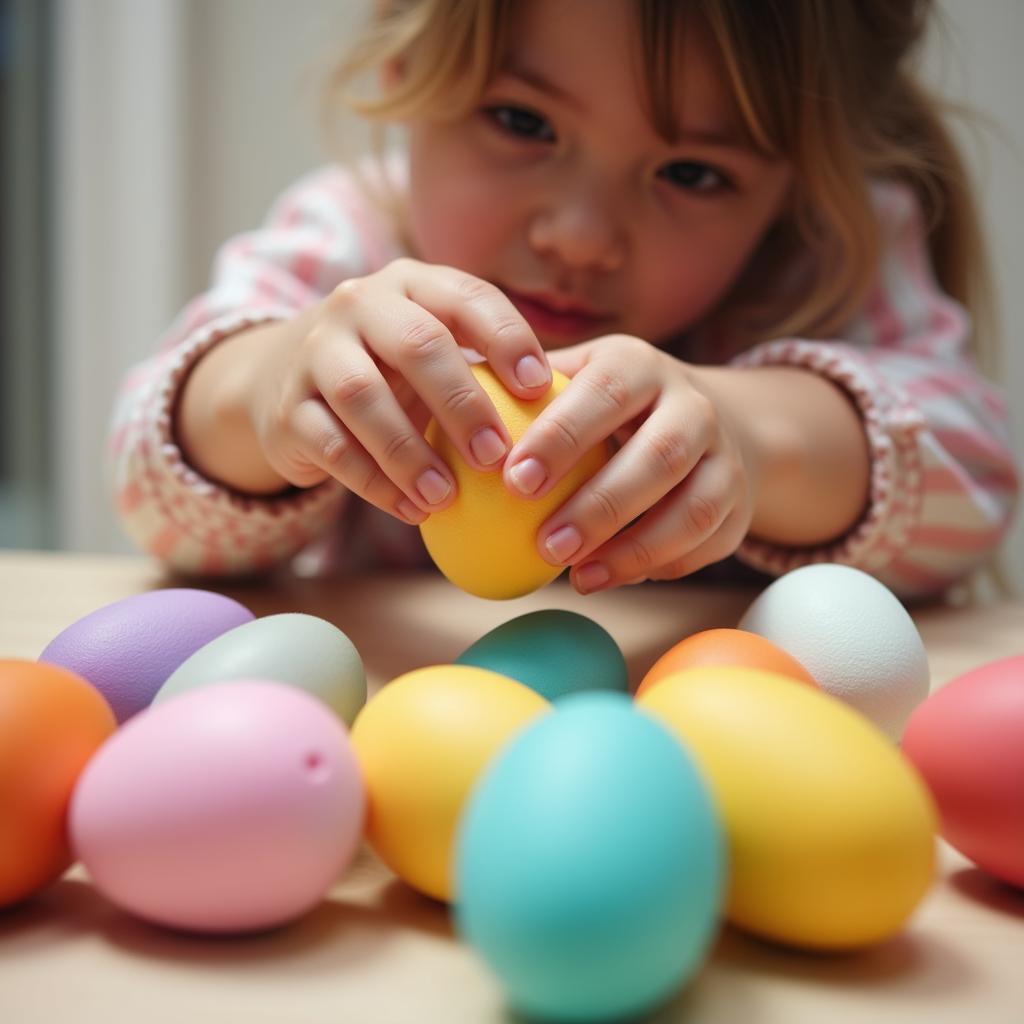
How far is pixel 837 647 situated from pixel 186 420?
0.56 m

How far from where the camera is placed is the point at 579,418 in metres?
0.54

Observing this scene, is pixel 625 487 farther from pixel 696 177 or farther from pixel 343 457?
pixel 696 177

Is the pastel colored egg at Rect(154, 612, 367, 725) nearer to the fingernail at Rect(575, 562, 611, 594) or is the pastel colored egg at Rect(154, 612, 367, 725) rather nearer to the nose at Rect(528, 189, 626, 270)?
the fingernail at Rect(575, 562, 611, 594)

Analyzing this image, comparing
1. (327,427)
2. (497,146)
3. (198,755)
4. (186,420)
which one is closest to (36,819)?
(198,755)

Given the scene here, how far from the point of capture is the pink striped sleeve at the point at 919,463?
2.76ft

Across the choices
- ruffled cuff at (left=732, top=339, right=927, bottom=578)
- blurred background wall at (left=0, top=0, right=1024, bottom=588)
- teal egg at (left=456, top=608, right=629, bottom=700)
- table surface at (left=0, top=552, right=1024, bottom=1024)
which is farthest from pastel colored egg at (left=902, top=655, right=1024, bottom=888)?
blurred background wall at (left=0, top=0, right=1024, bottom=588)

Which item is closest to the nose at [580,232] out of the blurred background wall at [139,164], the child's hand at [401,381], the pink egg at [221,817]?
the child's hand at [401,381]

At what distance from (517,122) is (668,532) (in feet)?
1.70

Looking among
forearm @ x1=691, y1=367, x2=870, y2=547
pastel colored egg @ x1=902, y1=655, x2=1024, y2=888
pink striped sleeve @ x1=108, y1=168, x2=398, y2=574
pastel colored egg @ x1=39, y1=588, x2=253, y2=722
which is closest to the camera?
pastel colored egg @ x1=902, y1=655, x2=1024, y2=888

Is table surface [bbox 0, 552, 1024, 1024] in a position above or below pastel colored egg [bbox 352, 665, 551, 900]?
below

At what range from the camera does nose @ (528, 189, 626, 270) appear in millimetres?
874

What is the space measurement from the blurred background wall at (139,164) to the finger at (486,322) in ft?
3.53

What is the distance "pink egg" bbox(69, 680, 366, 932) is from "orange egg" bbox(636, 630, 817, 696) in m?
0.17

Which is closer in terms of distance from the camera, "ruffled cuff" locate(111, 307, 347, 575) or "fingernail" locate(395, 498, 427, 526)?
"fingernail" locate(395, 498, 427, 526)
